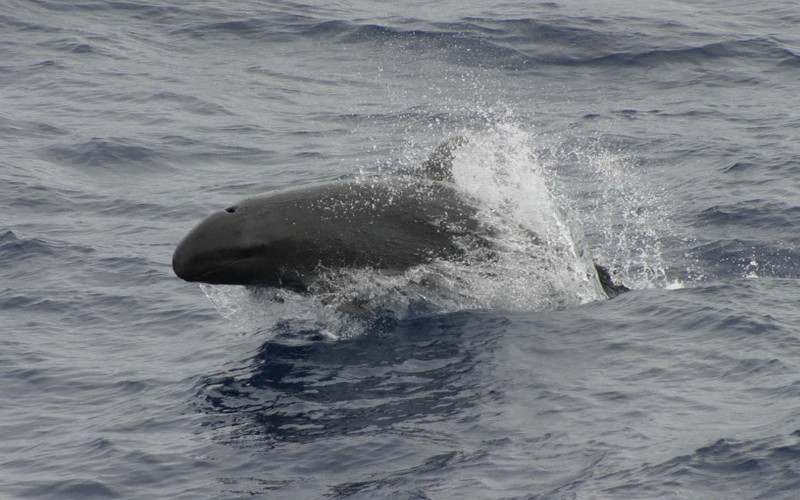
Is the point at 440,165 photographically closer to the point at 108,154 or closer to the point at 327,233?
the point at 327,233

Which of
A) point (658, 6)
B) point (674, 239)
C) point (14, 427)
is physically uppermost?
point (658, 6)

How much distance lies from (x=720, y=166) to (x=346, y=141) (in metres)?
7.70

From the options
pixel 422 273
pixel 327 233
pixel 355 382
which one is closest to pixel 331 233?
pixel 327 233

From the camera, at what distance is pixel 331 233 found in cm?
1443

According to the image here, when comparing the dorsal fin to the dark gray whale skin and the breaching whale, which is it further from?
the dark gray whale skin

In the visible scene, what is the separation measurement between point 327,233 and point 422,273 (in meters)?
1.36

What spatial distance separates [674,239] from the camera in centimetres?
1820

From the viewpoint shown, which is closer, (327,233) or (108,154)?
(327,233)

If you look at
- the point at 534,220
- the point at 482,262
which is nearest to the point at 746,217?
the point at 534,220

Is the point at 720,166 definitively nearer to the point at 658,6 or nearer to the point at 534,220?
the point at 534,220

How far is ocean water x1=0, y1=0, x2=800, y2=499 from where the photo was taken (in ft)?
36.8

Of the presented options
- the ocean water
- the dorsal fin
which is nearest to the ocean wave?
the ocean water

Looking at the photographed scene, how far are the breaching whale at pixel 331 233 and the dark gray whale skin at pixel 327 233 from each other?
1cm

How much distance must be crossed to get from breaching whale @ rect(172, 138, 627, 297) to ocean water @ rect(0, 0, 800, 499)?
1.14ft
